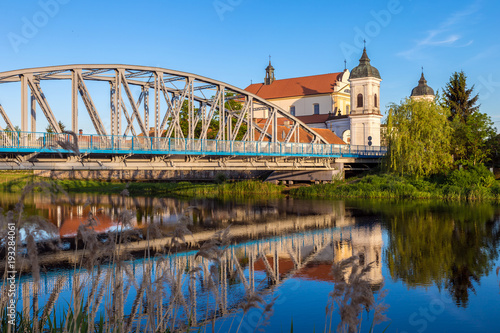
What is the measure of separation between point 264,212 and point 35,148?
1424 centimetres

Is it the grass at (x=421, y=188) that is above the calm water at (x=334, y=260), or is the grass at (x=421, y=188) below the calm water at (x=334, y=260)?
above

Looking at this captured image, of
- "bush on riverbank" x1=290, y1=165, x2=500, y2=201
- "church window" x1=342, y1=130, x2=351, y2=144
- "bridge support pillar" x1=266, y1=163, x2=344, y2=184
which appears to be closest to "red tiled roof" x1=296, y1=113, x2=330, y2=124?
"church window" x1=342, y1=130, x2=351, y2=144

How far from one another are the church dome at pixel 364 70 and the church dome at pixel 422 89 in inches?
484

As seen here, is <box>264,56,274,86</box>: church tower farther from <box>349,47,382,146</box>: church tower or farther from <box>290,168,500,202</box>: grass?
<box>290,168,500,202</box>: grass

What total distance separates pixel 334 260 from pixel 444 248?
4989 millimetres

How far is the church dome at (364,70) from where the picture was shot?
219 ft

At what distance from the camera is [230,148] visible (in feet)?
113

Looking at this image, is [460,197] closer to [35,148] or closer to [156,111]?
[156,111]

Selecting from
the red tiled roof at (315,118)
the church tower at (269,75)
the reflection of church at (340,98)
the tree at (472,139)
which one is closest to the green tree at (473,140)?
the tree at (472,139)

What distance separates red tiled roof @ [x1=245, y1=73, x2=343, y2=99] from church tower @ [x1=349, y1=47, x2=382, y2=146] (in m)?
9.64

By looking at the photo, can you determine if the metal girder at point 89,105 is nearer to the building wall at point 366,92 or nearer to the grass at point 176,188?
the grass at point 176,188

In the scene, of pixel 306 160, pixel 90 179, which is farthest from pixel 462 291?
pixel 90 179

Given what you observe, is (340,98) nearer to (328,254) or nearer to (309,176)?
(309,176)

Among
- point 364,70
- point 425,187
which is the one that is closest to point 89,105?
point 425,187
